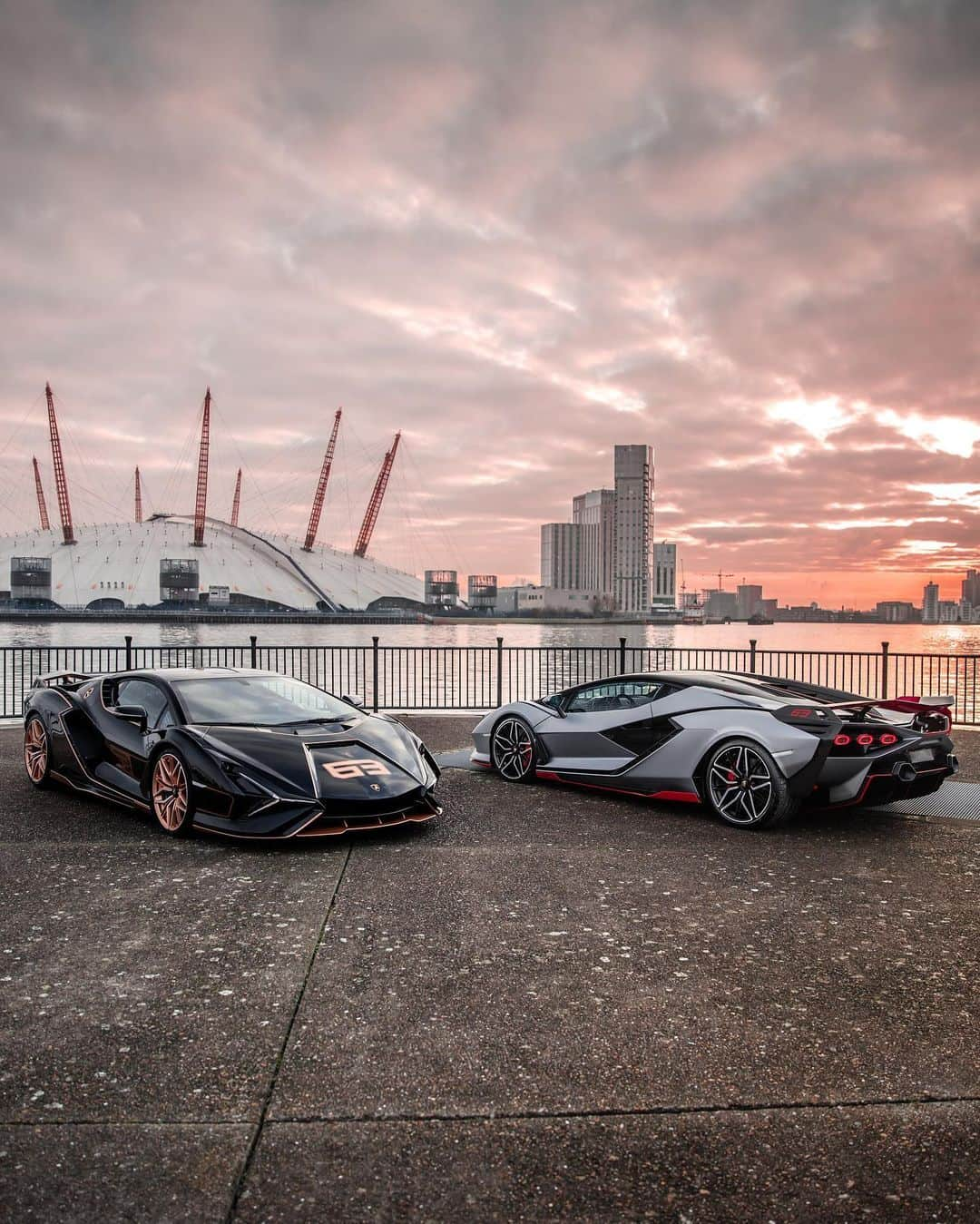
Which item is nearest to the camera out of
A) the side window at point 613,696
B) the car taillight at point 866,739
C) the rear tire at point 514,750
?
the car taillight at point 866,739

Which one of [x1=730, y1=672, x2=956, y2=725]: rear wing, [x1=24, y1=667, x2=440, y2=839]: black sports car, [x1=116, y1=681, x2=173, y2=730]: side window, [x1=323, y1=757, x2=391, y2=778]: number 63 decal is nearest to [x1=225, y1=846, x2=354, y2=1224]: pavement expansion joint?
[x1=24, y1=667, x2=440, y2=839]: black sports car

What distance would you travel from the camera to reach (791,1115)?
3.10 meters

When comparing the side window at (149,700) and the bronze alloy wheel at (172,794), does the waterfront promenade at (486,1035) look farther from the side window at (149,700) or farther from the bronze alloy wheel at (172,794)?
the side window at (149,700)

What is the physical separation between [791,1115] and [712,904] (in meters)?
2.30

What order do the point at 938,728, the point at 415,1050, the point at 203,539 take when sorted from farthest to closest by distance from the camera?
1. the point at 203,539
2. the point at 938,728
3. the point at 415,1050

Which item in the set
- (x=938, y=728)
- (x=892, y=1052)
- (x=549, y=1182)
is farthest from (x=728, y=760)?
(x=549, y=1182)

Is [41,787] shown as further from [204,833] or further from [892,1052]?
[892,1052]

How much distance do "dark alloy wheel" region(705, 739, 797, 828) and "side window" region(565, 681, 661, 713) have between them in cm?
95

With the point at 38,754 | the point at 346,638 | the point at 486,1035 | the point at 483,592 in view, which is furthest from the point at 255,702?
the point at 483,592

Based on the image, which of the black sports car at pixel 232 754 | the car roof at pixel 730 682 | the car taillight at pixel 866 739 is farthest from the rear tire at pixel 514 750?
the car taillight at pixel 866 739

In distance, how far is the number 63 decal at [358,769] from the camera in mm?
6867

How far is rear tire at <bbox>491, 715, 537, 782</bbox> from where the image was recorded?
922 centimetres

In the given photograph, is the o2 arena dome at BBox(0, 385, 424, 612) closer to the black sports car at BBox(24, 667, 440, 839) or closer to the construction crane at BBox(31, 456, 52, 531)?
the construction crane at BBox(31, 456, 52, 531)

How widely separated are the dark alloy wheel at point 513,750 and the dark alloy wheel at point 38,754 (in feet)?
14.2
